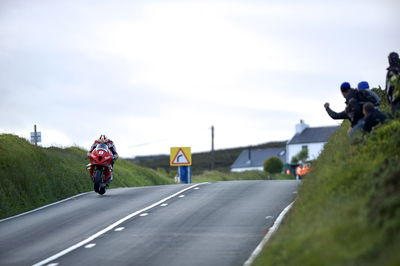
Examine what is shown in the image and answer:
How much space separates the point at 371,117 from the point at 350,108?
1426 mm

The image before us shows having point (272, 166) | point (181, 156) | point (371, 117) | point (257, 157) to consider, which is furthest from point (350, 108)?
point (257, 157)

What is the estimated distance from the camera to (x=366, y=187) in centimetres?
1033

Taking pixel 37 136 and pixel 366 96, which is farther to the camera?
pixel 37 136

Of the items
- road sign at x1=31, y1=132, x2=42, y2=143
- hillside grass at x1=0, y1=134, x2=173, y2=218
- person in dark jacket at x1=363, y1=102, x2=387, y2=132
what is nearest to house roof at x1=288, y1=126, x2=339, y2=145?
road sign at x1=31, y1=132, x2=42, y2=143

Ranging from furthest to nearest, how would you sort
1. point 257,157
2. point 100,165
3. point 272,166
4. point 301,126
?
point 257,157 < point 301,126 < point 272,166 < point 100,165

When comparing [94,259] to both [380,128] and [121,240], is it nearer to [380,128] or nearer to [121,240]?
[121,240]

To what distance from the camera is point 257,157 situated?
13362cm

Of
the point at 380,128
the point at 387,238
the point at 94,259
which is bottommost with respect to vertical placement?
the point at 94,259

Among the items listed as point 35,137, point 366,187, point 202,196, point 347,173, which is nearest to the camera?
point 366,187

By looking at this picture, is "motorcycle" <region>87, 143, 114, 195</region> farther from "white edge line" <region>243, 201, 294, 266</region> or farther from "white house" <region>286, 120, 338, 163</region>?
"white house" <region>286, 120, 338, 163</region>

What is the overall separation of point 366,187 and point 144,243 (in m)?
4.82

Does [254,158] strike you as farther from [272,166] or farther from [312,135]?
[272,166]

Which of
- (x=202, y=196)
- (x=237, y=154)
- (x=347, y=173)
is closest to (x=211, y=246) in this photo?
(x=347, y=173)

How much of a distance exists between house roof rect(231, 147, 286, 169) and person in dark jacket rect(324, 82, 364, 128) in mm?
113940
